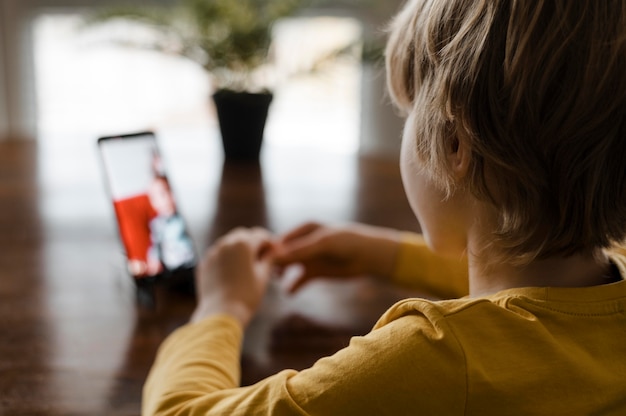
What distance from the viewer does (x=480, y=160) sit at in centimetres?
62

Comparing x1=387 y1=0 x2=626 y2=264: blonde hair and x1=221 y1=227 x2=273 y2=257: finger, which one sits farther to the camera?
x1=221 y1=227 x2=273 y2=257: finger

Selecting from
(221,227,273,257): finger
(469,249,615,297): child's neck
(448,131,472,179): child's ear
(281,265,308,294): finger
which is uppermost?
(448,131,472,179): child's ear

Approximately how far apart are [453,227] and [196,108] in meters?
2.41

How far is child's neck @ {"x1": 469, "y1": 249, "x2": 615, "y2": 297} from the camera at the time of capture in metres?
0.67

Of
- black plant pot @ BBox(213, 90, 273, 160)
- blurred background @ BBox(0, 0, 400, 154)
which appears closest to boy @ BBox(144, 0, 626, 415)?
black plant pot @ BBox(213, 90, 273, 160)

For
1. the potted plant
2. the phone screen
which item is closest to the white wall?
the potted plant

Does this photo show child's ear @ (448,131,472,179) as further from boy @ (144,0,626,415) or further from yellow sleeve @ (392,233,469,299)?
yellow sleeve @ (392,233,469,299)

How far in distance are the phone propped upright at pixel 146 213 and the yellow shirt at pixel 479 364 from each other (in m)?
0.39

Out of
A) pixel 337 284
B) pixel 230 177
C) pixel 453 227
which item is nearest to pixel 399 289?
pixel 337 284

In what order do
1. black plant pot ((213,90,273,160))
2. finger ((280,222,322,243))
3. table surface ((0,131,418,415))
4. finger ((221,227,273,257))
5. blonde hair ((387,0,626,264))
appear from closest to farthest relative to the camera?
blonde hair ((387,0,626,264)), table surface ((0,131,418,415)), finger ((221,227,273,257)), finger ((280,222,322,243)), black plant pot ((213,90,273,160))

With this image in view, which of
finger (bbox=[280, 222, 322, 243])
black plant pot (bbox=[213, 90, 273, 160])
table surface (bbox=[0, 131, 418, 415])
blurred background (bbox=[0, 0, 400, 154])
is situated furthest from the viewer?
blurred background (bbox=[0, 0, 400, 154])

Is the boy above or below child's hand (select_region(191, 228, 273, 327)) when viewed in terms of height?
above

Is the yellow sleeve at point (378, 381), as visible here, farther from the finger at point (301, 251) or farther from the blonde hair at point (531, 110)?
the finger at point (301, 251)

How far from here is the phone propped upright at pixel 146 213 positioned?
3.31 ft
